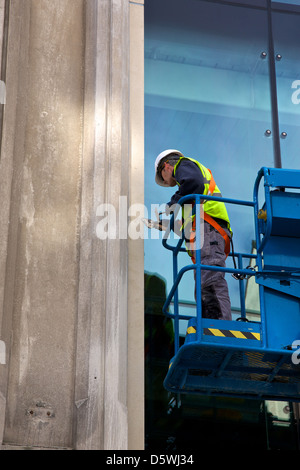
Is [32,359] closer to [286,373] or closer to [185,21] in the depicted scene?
[286,373]

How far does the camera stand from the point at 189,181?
8.61 m

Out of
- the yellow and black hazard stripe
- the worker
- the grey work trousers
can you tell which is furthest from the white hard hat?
the yellow and black hazard stripe

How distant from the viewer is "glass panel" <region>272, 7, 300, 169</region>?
1216 centimetres

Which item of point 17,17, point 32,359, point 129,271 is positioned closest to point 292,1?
point 17,17

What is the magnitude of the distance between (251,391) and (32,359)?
2956mm

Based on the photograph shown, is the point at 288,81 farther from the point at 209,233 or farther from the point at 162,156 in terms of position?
the point at 209,233

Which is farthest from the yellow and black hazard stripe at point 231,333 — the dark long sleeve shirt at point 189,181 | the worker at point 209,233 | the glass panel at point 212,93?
the glass panel at point 212,93

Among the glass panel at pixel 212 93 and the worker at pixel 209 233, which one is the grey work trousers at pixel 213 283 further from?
the glass panel at pixel 212 93

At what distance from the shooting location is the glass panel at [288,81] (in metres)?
12.2

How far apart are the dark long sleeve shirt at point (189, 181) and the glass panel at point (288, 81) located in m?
3.51

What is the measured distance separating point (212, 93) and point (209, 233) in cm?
412
